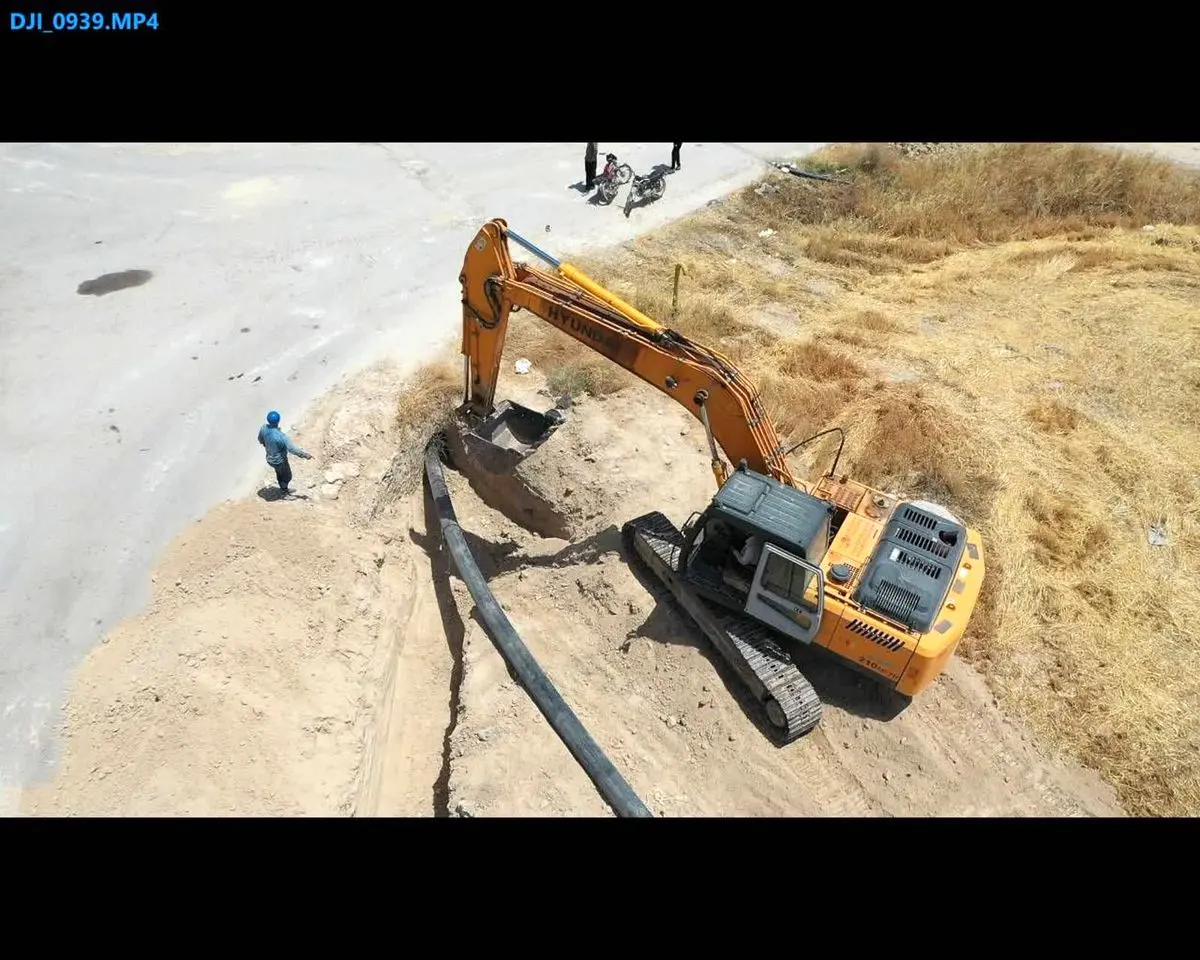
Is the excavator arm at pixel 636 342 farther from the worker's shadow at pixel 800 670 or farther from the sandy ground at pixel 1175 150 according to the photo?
the sandy ground at pixel 1175 150

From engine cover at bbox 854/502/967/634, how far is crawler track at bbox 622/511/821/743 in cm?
116

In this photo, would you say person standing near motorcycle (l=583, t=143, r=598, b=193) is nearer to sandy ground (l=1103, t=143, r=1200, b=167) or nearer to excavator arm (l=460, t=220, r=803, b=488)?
excavator arm (l=460, t=220, r=803, b=488)

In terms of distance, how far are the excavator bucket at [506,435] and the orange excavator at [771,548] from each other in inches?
81.2

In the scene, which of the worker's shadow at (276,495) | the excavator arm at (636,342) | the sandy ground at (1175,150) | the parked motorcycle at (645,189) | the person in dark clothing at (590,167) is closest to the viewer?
the excavator arm at (636,342)

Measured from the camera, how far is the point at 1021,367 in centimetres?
1522

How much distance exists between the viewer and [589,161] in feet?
66.9

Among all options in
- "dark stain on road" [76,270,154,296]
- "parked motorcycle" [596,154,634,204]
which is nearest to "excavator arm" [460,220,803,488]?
"dark stain on road" [76,270,154,296]

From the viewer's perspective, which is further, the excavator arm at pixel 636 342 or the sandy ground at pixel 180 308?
the sandy ground at pixel 180 308

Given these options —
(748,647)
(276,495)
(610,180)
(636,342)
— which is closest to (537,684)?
(748,647)

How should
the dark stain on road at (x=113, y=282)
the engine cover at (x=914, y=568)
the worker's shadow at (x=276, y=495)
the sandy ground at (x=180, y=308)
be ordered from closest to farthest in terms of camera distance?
the engine cover at (x=914, y=568), the sandy ground at (x=180, y=308), the worker's shadow at (x=276, y=495), the dark stain on road at (x=113, y=282)

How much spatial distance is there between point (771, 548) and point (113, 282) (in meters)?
14.3

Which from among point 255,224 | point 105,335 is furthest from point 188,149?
point 105,335

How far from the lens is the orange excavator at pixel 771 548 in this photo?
8180mm

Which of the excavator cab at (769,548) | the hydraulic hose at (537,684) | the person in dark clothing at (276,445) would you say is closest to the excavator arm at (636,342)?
the excavator cab at (769,548)
